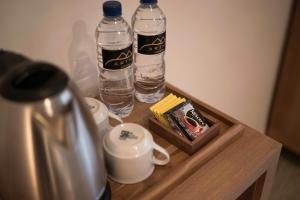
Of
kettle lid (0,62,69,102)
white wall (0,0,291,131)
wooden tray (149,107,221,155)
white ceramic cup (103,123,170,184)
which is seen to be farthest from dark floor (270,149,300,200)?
kettle lid (0,62,69,102)

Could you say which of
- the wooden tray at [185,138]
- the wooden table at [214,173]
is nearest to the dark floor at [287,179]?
the wooden table at [214,173]

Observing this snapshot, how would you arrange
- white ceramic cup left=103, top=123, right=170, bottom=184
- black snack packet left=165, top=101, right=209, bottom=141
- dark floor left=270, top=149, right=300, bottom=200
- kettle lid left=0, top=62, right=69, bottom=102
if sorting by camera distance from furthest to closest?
1. dark floor left=270, top=149, right=300, bottom=200
2. black snack packet left=165, top=101, right=209, bottom=141
3. white ceramic cup left=103, top=123, right=170, bottom=184
4. kettle lid left=0, top=62, right=69, bottom=102

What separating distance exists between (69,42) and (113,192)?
375 mm

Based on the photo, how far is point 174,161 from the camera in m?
0.72

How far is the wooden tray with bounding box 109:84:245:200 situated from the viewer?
66 centimetres

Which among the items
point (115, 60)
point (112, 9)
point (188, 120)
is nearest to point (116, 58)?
point (115, 60)

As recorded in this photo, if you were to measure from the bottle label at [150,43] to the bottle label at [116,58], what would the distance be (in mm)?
45

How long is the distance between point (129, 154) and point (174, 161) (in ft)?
0.42

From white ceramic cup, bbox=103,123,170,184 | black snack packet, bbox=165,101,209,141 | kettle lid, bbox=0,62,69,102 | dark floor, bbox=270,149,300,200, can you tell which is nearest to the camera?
kettle lid, bbox=0,62,69,102

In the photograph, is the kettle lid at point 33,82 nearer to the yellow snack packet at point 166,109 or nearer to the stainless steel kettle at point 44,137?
the stainless steel kettle at point 44,137

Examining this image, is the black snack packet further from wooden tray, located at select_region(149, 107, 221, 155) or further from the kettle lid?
the kettle lid

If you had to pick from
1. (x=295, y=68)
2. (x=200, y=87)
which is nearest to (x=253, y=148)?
(x=200, y=87)

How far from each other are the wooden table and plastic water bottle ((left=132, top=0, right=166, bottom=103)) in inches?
5.5

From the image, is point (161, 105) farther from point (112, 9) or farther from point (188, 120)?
point (112, 9)
